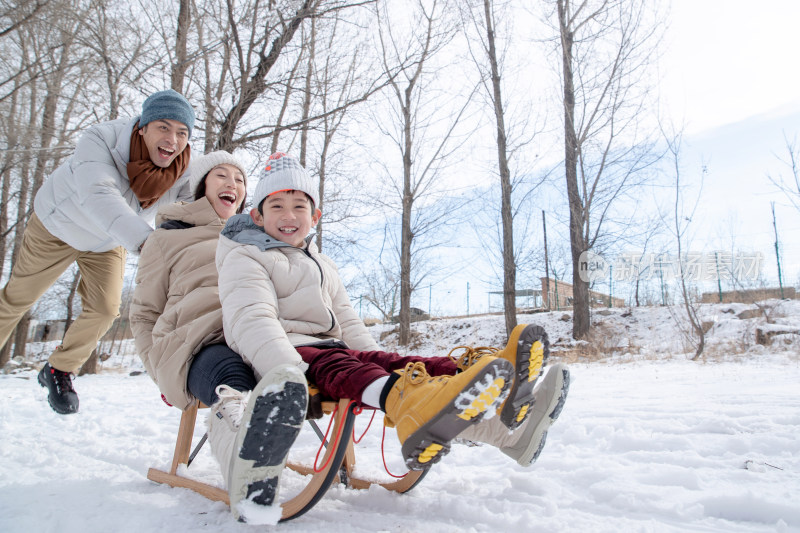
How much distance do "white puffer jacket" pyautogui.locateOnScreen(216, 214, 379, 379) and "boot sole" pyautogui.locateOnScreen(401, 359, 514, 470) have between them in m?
0.52

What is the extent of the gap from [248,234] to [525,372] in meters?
1.16

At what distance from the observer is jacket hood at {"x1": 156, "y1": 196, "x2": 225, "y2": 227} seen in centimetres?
214

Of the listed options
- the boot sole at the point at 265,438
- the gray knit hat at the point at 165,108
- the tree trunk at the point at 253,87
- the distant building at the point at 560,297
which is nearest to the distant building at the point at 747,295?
the distant building at the point at 560,297

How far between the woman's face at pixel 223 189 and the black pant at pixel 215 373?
807 mm

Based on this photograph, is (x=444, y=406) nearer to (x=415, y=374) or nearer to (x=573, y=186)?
(x=415, y=374)

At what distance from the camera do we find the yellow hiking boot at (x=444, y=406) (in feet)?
3.82

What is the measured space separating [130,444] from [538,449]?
7.86ft

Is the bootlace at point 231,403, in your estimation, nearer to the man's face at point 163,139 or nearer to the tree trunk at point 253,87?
the man's face at point 163,139

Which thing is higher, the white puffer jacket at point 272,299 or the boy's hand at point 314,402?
the white puffer jacket at point 272,299

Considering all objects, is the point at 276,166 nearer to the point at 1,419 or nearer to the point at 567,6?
the point at 1,419

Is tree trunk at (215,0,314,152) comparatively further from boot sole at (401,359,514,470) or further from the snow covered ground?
boot sole at (401,359,514,470)

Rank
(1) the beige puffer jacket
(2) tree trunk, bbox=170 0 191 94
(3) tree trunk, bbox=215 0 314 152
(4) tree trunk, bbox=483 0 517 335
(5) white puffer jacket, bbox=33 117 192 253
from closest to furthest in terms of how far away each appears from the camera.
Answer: (1) the beige puffer jacket
(5) white puffer jacket, bbox=33 117 192 253
(3) tree trunk, bbox=215 0 314 152
(2) tree trunk, bbox=170 0 191 94
(4) tree trunk, bbox=483 0 517 335

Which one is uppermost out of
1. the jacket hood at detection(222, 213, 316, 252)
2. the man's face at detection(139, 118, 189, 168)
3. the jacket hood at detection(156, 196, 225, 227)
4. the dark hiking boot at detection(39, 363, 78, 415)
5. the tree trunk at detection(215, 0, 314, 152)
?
the tree trunk at detection(215, 0, 314, 152)

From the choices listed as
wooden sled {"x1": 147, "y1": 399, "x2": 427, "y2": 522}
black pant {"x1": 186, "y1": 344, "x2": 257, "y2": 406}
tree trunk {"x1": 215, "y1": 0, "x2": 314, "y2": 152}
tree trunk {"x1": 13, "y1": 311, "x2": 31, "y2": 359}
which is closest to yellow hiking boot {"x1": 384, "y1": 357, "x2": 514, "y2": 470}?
wooden sled {"x1": 147, "y1": 399, "x2": 427, "y2": 522}
